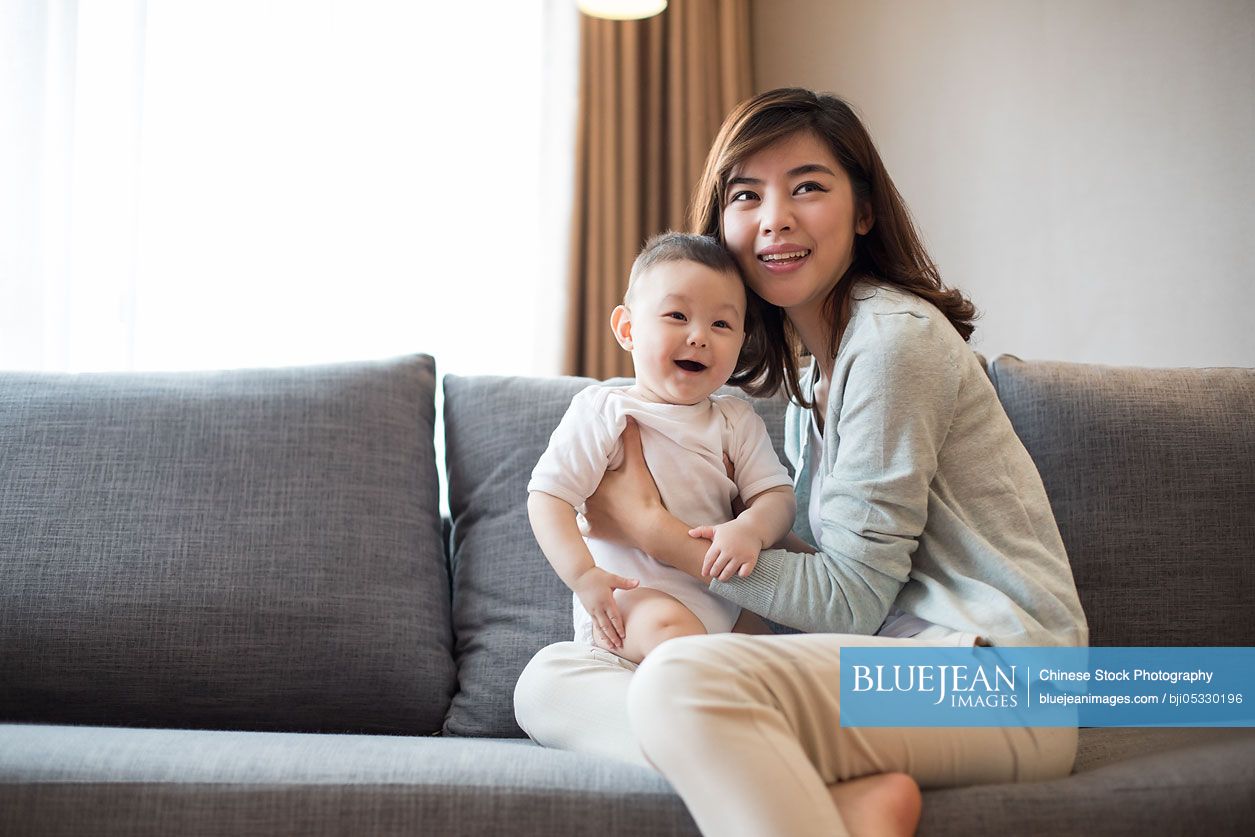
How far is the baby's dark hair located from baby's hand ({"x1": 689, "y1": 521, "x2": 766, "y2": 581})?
1.18 feet

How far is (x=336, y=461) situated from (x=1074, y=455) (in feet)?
3.77

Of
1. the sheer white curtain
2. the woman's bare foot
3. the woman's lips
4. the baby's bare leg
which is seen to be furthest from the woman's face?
the sheer white curtain

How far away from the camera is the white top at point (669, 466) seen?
4.48ft

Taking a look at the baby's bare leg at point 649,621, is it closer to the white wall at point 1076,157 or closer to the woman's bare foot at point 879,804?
the woman's bare foot at point 879,804

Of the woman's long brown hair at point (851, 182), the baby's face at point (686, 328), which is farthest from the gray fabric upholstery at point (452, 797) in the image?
the woman's long brown hair at point (851, 182)

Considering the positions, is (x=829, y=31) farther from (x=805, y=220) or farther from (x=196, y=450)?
(x=196, y=450)

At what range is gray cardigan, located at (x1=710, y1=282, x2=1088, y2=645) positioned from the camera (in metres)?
1.22

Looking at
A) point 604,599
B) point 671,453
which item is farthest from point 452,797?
point 671,453

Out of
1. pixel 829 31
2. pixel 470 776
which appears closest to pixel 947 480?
pixel 470 776

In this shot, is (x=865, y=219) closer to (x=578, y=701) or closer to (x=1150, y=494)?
(x=1150, y=494)

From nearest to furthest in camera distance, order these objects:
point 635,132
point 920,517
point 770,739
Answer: point 770,739, point 920,517, point 635,132

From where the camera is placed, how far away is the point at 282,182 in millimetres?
2473

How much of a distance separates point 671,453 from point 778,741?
48cm

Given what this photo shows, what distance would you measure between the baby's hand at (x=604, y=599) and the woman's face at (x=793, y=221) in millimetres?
459
